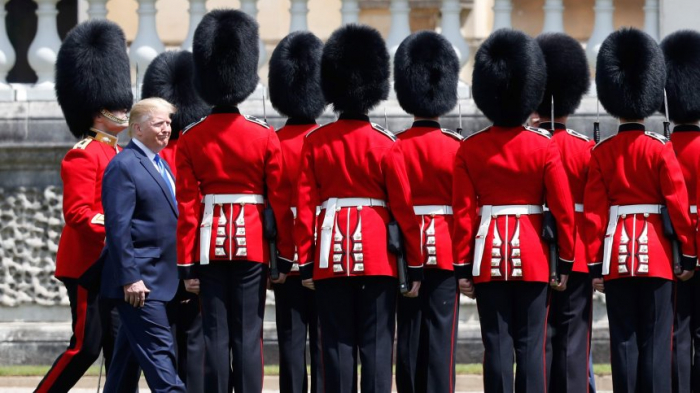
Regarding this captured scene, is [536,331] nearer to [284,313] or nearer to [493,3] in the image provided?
[284,313]

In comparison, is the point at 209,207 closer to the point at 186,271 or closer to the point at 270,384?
the point at 186,271

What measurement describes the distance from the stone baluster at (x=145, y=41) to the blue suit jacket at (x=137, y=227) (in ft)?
9.11

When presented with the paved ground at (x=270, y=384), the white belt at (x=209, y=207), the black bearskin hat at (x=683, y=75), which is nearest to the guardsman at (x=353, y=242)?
the white belt at (x=209, y=207)

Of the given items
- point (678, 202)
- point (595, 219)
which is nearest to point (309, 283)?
point (595, 219)

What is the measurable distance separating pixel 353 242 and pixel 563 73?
1.97 meters

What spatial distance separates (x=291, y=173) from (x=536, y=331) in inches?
63.3

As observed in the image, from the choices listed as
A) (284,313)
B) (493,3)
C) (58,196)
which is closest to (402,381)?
(284,313)

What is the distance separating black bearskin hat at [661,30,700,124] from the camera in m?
9.68

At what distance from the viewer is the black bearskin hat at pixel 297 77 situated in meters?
9.94

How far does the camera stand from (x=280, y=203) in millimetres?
8961

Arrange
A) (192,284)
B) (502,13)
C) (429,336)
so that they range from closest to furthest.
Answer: (192,284) → (429,336) → (502,13)

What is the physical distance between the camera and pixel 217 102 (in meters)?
9.20

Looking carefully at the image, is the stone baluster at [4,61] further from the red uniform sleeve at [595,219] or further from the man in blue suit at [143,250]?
the red uniform sleeve at [595,219]

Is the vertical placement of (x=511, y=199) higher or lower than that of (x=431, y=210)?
higher
